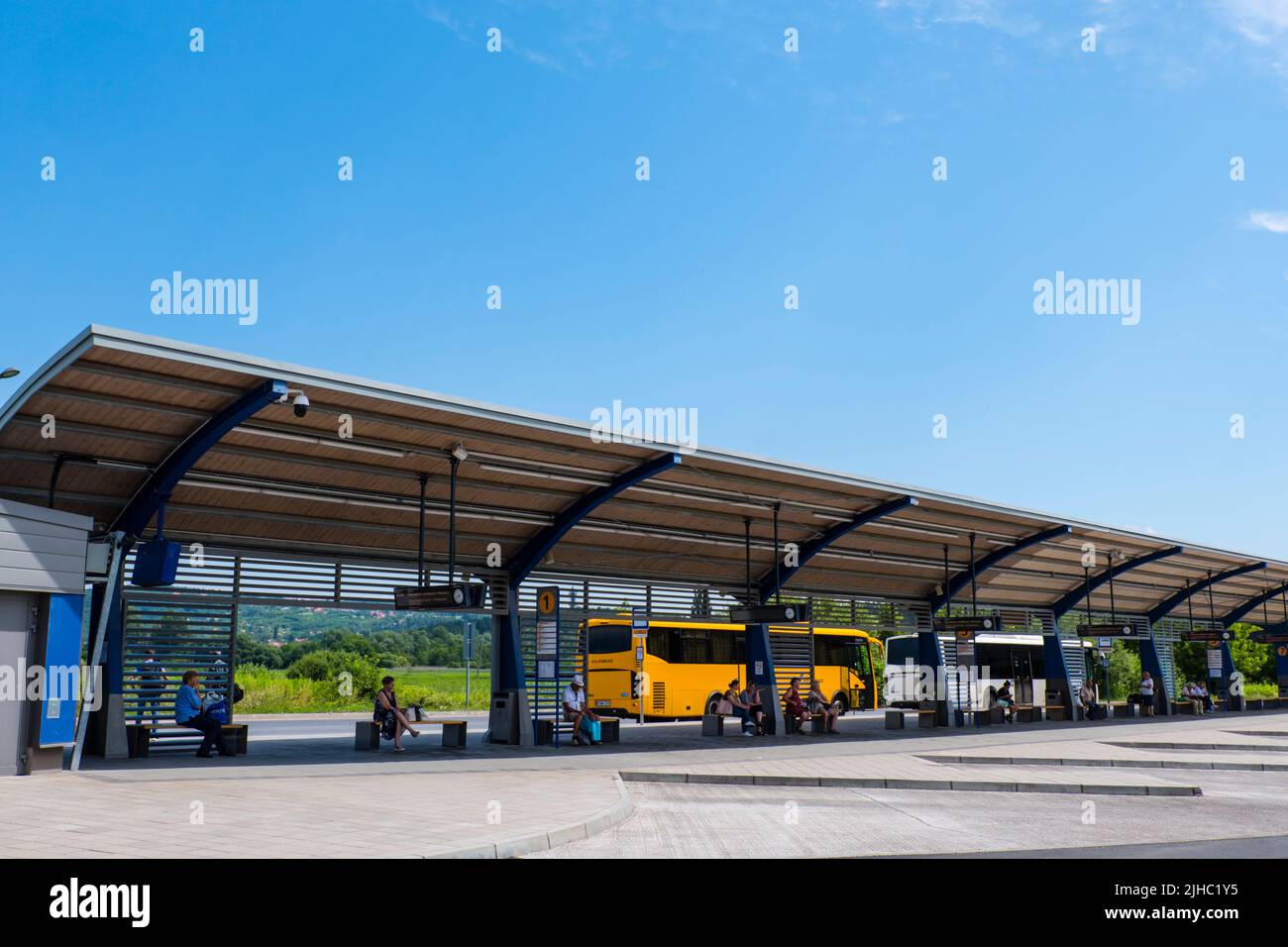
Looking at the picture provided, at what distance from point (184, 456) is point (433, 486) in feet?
14.8

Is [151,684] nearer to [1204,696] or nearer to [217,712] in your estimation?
[217,712]

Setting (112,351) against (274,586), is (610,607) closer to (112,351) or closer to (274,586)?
(274,586)

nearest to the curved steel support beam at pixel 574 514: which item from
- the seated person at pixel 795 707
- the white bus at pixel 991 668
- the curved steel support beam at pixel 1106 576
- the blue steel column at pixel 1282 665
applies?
the seated person at pixel 795 707

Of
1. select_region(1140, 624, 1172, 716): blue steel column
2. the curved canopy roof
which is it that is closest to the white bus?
select_region(1140, 624, 1172, 716): blue steel column

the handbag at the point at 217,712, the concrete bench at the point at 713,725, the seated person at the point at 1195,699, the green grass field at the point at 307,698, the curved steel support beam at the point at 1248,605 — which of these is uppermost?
the curved steel support beam at the point at 1248,605

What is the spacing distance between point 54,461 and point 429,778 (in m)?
6.77

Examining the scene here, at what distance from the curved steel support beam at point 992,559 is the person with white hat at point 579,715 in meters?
11.5

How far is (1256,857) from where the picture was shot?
934 centimetres

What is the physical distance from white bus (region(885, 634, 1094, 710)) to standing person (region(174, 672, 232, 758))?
94.5 ft

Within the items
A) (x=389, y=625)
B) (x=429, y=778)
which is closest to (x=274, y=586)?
(x=429, y=778)

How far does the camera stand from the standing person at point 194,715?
17469 millimetres

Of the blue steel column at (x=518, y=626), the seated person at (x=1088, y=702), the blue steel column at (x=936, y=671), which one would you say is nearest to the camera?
the blue steel column at (x=518, y=626)

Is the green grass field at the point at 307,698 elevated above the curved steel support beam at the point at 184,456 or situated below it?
below

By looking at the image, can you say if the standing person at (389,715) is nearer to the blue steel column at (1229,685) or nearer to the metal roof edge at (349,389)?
the metal roof edge at (349,389)
